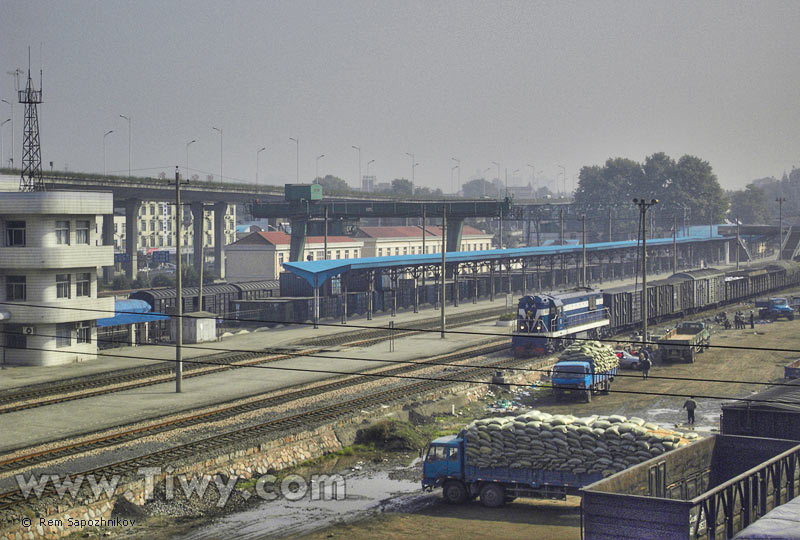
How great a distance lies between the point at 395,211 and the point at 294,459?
205 feet

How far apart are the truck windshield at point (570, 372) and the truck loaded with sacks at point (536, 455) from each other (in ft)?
48.6

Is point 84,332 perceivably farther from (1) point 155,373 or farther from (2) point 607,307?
(2) point 607,307

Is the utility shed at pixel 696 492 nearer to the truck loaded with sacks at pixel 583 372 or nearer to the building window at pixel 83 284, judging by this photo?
the truck loaded with sacks at pixel 583 372

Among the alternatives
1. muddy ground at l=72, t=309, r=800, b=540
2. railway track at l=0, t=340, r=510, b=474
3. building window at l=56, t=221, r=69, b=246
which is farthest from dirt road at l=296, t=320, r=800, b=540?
building window at l=56, t=221, r=69, b=246

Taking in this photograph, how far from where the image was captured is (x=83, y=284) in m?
52.4

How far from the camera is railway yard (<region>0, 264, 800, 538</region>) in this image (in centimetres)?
2591

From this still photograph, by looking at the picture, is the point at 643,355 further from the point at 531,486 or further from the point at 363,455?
the point at 531,486

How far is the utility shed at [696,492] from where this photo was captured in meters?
18.9

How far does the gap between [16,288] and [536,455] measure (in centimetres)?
3481

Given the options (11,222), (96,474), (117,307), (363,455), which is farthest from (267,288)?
(96,474)

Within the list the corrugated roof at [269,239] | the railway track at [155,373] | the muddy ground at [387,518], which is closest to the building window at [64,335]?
the railway track at [155,373]

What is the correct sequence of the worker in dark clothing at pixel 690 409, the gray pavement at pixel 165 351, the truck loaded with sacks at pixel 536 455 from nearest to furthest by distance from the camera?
the truck loaded with sacks at pixel 536 455 < the worker in dark clothing at pixel 690 409 < the gray pavement at pixel 165 351

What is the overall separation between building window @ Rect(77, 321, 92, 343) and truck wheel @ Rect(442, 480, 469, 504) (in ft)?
102

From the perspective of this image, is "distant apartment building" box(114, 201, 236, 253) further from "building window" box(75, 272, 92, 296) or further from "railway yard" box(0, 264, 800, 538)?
"building window" box(75, 272, 92, 296)
